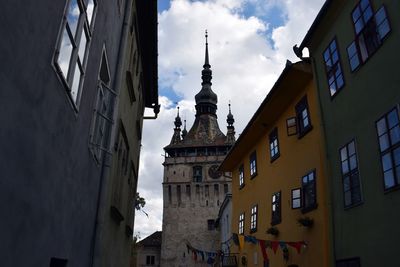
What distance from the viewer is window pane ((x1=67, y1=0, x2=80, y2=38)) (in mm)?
4664

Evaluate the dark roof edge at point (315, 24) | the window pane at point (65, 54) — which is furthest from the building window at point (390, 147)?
the window pane at point (65, 54)

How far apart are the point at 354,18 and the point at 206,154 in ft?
170

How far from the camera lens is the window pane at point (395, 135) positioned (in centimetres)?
759

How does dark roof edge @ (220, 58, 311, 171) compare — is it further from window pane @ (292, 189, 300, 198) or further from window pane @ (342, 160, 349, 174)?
window pane @ (342, 160, 349, 174)

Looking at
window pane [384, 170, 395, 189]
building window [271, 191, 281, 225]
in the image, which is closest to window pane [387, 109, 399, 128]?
window pane [384, 170, 395, 189]

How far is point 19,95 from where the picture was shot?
332 centimetres

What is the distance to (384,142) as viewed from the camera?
8086 mm

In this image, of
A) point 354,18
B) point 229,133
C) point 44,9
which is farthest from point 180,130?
point 44,9

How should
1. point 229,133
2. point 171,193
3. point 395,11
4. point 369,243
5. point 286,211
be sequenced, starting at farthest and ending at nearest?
point 229,133, point 171,193, point 286,211, point 369,243, point 395,11

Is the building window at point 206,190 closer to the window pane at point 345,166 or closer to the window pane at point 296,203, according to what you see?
the window pane at point 296,203

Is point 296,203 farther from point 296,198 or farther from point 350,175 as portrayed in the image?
point 350,175

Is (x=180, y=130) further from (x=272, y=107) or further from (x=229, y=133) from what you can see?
(x=272, y=107)

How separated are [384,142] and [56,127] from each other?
21.2 ft

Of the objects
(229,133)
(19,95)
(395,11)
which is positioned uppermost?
(229,133)
